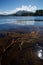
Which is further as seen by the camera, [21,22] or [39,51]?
[21,22]

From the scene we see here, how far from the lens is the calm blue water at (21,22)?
78.7 inches

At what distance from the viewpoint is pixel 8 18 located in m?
1.99

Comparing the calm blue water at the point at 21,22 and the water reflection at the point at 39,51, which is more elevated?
the calm blue water at the point at 21,22

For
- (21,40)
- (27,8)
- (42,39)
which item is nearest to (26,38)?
(21,40)

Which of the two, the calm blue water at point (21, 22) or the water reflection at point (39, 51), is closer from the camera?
the water reflection at point (39, 51)

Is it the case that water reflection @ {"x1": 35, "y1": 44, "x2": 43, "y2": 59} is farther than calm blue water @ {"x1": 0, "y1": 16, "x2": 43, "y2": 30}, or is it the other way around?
calm blue water @ {"x1": 0, "y1": 16, "x2": 43, "y2": 30}

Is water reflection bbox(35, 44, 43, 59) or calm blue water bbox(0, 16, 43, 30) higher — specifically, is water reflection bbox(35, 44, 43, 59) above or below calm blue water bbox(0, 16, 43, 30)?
below

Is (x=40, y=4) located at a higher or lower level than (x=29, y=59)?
higher

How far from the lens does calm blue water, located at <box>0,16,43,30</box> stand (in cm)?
200

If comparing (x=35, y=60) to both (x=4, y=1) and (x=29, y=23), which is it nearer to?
(x=29, y=23)

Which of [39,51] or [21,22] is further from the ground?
[21,22]

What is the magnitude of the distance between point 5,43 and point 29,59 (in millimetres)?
462

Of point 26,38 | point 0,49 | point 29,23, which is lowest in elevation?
point 0,49

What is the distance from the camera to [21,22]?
2.15 m
